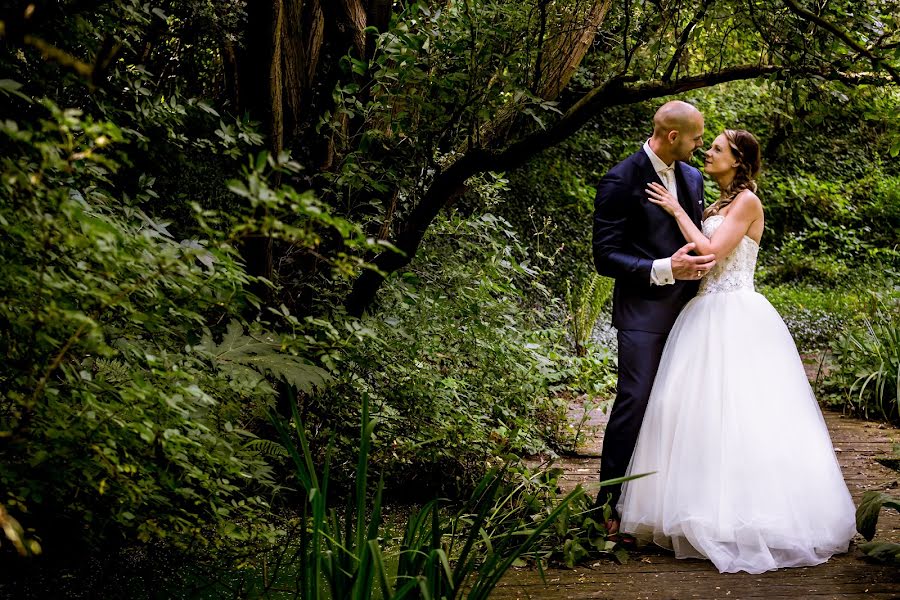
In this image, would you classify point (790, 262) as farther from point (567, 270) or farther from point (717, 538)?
point (717, 538)

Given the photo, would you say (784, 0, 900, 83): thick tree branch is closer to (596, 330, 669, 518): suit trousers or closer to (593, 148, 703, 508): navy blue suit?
(593, 148, 703, 508): navy blue suit

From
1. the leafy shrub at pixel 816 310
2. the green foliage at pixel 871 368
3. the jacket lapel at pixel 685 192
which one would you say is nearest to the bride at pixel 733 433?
the jacket lapel at pixel 685 192

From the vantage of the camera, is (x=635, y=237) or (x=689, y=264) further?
(x=635, y=237)

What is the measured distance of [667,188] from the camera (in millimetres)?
4098

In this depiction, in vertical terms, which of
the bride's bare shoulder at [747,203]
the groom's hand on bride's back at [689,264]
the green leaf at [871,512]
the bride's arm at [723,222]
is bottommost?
the green leaf at [871,512]

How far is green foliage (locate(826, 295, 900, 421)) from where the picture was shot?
7.03 meters

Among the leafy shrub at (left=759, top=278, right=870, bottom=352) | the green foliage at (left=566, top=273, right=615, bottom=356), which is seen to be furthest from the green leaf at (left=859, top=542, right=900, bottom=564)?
the leafy shrub at (left=759, top=278, right=870, bottom=352)

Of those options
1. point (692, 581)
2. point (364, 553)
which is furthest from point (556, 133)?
point (364, 553)

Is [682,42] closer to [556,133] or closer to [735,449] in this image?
[556,133]

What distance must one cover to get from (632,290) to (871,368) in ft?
14.8

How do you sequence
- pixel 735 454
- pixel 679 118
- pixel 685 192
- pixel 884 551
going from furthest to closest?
pixel 685 192 < pixel 679 118 < pixel 735 454 < pixel 884 551

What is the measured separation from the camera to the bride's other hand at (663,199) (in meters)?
3.96

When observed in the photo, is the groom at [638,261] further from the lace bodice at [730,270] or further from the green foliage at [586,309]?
the green foliage at [586,309]

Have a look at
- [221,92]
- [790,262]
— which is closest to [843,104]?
[221,92]
